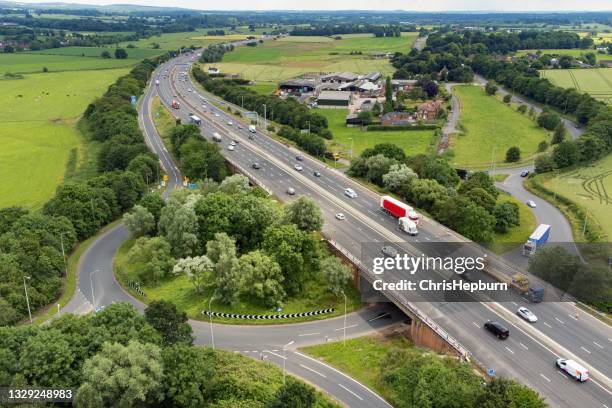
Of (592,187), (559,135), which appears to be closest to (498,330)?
(592,187)

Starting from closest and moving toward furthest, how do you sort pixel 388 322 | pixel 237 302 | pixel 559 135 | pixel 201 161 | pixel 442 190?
1. pixel 388 322
2. pixel 237 302
3. pixel 442 190
4. pixel 201 161
5. pixel 559 135

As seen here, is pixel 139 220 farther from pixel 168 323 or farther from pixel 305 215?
pixel 168 323

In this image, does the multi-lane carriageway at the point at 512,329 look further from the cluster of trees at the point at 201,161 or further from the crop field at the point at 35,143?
the crop field at the point at 35,143

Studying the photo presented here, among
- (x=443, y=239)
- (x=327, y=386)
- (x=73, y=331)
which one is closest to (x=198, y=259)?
(x=73, y=331)

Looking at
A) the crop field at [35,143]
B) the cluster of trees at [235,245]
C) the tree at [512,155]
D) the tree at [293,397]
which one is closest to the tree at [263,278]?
the cluster of trees at [235,245]

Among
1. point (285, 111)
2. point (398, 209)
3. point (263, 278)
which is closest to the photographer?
point (263, 278)

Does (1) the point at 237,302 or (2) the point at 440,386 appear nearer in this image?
(2) the point at 440,386

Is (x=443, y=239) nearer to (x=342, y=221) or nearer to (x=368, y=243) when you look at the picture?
(x=368, y=243)
